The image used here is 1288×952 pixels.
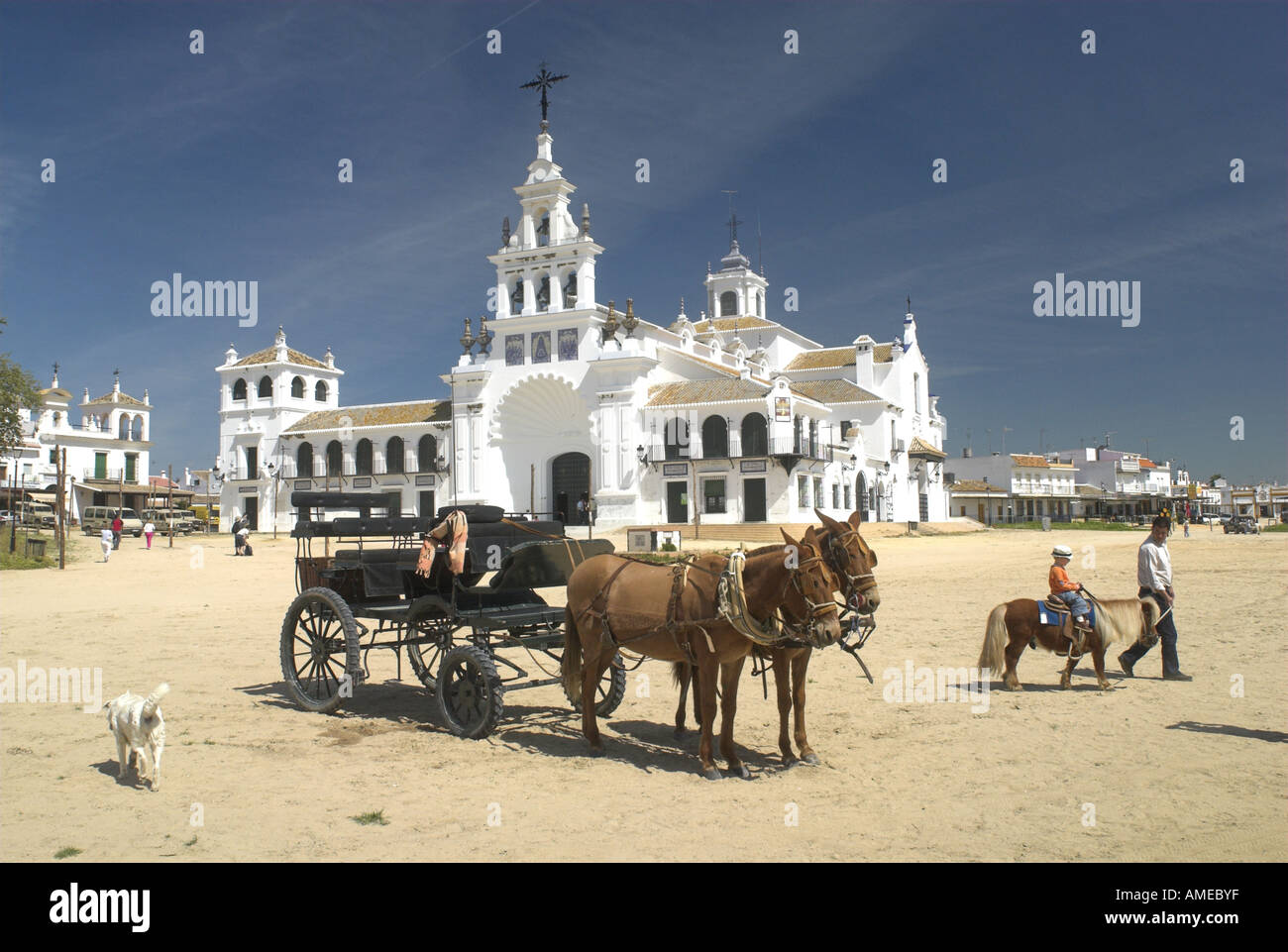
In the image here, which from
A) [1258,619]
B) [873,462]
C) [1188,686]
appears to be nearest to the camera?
[1188,686]

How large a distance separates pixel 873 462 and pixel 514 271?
20.9 metres

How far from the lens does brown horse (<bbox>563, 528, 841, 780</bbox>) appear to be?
634 cm

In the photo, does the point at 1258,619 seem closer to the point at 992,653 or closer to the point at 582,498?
the point at 992,653

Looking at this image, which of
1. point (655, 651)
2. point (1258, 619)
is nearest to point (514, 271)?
point (1258, 619)

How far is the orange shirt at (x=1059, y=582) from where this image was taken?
31.1 ft

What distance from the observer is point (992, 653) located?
9.77 metres

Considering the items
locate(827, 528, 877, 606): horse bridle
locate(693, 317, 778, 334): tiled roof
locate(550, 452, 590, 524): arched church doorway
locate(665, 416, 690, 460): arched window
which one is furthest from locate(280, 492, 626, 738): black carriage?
locate(693, 317, 778, 334): tiled roof

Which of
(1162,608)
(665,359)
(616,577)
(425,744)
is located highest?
(665,359)

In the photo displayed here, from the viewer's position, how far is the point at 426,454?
1902 inches

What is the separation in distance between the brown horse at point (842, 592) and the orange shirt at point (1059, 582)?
12.8ft

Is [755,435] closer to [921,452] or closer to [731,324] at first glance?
[921,452]

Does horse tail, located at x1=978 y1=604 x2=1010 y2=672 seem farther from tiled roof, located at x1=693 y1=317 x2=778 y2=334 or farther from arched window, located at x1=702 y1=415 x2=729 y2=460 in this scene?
tiled roof, located at x1=693 y1=317 x2=778 y2=334

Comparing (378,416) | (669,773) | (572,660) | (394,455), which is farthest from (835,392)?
(669,773)

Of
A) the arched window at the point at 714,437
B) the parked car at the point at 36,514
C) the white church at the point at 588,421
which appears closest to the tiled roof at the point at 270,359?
the white church at the point at 588,421
